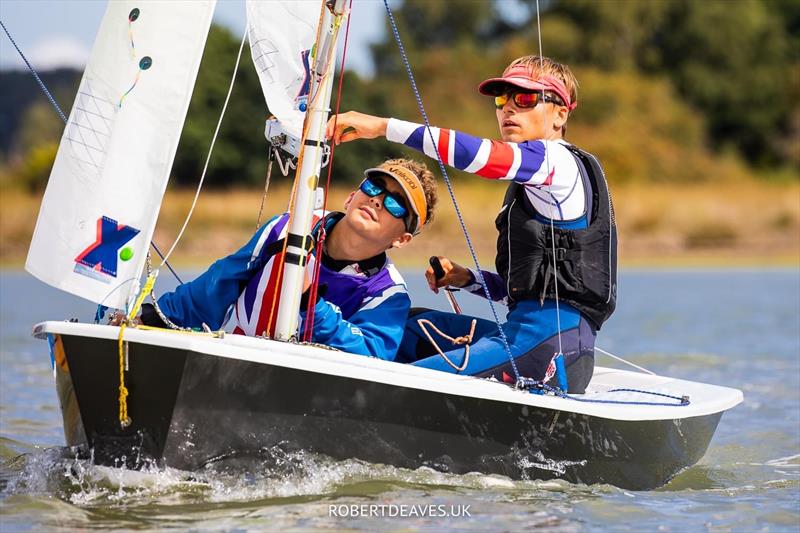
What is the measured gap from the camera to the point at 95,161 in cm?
389

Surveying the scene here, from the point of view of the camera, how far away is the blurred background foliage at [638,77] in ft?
107

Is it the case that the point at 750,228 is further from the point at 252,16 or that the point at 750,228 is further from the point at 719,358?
the point at 252,16

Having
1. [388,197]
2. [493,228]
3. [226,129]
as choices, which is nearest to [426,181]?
[388,197]

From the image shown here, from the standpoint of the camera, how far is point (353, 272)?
458 cm

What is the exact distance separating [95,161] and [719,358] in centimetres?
650

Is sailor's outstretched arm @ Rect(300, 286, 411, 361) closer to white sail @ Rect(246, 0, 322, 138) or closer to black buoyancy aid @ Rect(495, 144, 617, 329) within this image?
black buoyancy aid @ Rect(495, 144, 617, 329)

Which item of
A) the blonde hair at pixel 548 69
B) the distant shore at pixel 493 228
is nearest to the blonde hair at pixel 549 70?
the blonde hair at pixel 548 69

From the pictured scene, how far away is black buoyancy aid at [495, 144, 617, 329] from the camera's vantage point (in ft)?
14.7

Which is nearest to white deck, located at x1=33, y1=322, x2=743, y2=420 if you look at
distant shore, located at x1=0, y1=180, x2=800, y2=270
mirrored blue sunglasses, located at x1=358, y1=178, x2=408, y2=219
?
mirrored blue sunglasses, located at x1=358, y1=178, x2=408, y2=219

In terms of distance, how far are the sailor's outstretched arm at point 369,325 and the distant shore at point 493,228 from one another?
49.9ft

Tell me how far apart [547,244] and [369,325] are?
0.70 m

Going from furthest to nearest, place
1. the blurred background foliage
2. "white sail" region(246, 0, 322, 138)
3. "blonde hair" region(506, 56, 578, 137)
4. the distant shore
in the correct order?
the blurred background foliage < the distant shore < "blonde hair" region(506, 56, 578, 137) < "white sail" region(246, 0, 322, 138)

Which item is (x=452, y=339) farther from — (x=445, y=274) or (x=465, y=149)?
(x=465, y=149)

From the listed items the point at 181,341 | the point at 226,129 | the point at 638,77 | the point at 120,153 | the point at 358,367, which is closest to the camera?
the point at 181,341
